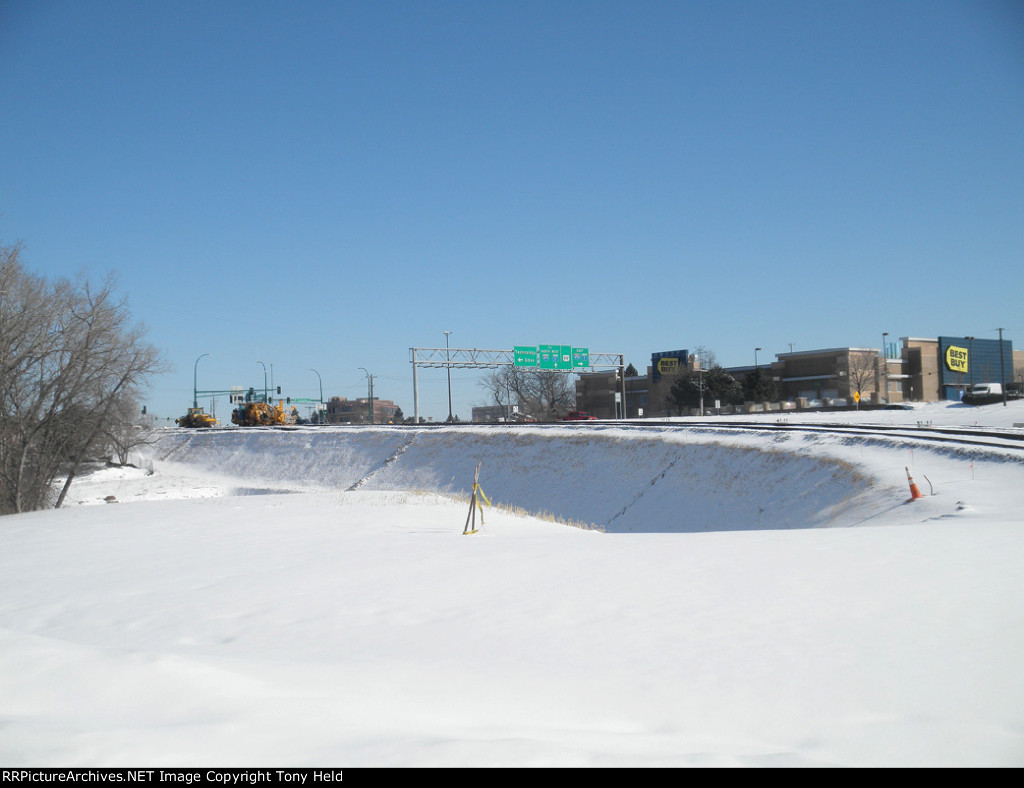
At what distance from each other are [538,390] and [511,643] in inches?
4294

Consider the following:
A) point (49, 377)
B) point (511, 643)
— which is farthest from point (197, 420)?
point (511, 643)

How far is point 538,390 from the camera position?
117 meters

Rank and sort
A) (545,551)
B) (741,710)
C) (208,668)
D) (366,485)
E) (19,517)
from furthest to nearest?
(366,485)
(19,517)
(545,551)
(208,668)
(741,710)

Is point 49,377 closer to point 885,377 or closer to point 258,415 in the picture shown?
point 258,415

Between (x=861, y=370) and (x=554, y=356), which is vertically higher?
(x=554, y=356)

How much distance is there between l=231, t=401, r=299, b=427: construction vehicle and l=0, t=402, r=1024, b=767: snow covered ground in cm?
6404

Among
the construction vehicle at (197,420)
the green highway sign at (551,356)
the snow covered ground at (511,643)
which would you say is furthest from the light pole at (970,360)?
the construction vehicle at (197,420)

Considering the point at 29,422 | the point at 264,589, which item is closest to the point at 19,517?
the point at 29,422

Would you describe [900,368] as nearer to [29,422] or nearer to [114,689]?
[29,422]

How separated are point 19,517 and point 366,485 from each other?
96.1ft

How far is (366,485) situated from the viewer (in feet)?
173

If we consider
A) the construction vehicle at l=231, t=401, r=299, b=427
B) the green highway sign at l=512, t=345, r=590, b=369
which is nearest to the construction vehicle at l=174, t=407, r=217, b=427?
the construction vehicle at l=231, t=401, r=299, b=427

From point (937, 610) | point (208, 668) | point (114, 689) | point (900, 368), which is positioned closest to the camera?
point (114, 689)

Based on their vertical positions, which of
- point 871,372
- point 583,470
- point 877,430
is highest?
point 871,372
